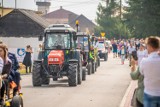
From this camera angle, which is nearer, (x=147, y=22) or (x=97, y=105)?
(x=97, y=105)

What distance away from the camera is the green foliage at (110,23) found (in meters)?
112

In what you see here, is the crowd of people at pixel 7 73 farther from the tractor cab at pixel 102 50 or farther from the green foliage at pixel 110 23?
the green foliage at pixel 110 23

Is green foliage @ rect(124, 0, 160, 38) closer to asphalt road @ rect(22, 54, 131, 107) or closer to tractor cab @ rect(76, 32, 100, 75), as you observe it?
tractor cab @ rect(76, 32, 100, 75)

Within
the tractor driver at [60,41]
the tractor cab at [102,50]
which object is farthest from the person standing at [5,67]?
the tractor cab at [102,50]

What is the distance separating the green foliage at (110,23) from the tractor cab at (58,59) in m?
79.0

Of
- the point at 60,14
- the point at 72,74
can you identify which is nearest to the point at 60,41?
the point at 72,74

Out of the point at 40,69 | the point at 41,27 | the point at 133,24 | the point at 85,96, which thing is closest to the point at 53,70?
the point at 40,69

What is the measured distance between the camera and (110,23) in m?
119

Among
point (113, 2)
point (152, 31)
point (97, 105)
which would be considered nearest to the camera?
point (97, 105)

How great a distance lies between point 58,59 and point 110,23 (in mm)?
95174

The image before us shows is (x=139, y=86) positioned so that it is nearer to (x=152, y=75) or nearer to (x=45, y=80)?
(x=152, y=75)

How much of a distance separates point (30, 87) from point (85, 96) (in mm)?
4478

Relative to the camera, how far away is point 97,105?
17.2 m

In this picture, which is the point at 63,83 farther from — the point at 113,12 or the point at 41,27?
the point at 113,12
